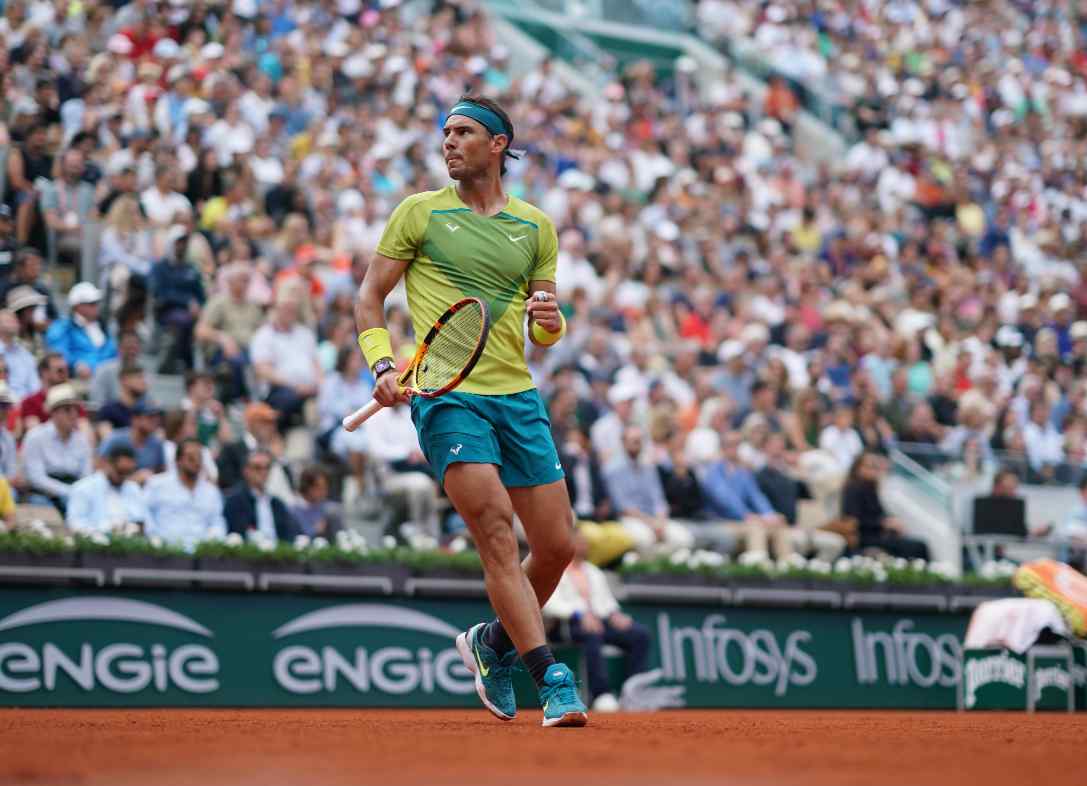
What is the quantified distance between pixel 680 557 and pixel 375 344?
747 centimetres

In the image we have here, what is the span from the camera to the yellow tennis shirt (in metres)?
A: 7.67

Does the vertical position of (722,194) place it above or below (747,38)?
below

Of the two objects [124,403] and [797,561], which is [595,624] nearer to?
[797,561]

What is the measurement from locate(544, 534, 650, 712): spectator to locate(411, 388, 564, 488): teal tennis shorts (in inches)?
214

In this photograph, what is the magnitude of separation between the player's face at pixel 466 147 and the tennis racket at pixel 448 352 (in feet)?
2.10

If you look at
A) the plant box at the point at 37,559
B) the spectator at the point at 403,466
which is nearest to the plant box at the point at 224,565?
the plant box at the point at 37,559

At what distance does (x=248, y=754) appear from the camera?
548 cm

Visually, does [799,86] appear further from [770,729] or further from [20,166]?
[770,729]

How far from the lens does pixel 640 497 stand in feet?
53.0

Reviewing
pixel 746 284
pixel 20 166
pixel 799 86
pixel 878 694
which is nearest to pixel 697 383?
pixel 746 284

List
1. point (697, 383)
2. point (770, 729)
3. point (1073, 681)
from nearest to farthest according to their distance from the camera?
point (770, 729) < point (1073, 681) < point (697, 383)

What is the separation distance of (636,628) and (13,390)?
515cm

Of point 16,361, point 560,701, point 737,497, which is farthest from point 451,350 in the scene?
point 737,497

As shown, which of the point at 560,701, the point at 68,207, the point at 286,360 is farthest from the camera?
the point at 68,207
